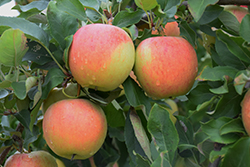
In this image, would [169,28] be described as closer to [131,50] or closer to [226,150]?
[131,50]

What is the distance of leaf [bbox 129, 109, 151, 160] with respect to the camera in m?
0.68

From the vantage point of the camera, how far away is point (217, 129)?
0.62 m

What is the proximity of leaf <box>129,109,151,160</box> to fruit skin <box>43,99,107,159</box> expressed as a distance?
3.8 inches

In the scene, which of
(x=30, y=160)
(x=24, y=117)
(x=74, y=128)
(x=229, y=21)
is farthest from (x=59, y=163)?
(x=229, y=21)

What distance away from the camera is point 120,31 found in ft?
2.17

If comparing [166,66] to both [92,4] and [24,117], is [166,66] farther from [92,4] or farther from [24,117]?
[24,117]

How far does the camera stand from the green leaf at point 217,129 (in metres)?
0.61

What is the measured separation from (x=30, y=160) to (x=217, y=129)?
596mm

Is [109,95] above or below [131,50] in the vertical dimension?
below

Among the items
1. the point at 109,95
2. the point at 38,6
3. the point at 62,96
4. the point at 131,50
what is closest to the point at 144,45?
the point at 131,50

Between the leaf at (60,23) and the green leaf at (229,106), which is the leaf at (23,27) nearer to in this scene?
the leaf at (60,23)

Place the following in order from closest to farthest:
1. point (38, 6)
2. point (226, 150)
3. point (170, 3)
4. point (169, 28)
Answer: point (226, 150) < point (170, 3) < point (38, 6) < point (169, 28)

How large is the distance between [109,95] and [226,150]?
36 centimetres

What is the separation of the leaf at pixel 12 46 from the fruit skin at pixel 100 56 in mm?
126
